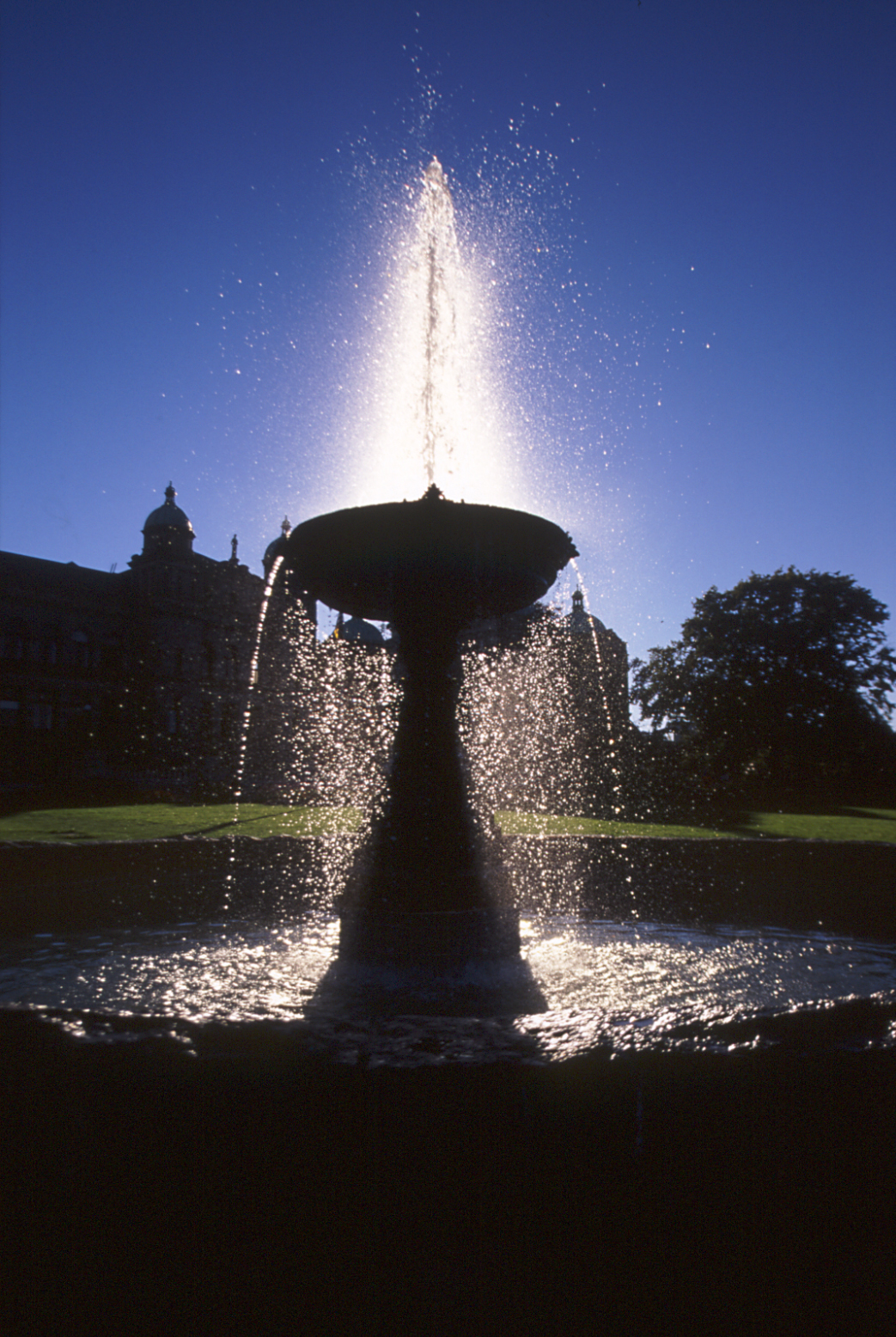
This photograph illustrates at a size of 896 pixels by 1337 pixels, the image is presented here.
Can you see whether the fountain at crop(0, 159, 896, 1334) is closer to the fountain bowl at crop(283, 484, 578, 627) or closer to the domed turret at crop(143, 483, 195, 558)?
the fountain bowl at crop(283, 484, 578, 627)

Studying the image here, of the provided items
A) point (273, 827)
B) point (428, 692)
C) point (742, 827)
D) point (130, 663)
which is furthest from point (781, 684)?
point (130, 663)

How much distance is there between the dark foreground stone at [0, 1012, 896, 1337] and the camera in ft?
4.88

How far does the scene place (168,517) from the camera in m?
47.2

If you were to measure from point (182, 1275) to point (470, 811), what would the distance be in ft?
10.2

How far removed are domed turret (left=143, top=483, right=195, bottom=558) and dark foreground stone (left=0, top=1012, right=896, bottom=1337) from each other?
47.5m

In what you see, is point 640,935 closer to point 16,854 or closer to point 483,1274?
point 483,1274

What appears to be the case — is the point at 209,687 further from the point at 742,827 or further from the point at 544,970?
the point at 544,970

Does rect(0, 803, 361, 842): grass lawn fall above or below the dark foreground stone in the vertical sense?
above

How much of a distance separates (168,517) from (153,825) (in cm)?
4079

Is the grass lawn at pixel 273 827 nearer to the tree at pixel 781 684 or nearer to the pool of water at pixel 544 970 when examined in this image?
the pool of water at pixel 544 970

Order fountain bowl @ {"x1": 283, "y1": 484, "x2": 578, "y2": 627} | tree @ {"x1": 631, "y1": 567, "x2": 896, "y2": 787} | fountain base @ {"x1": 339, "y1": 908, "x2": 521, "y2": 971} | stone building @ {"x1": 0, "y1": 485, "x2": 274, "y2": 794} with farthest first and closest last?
1. stone building @ {"x1": 0, "y1": 485, "x2": 274, "y2": 794}
2. tree @ {"x1": 631, "y1": 567, "x2": 896, "y2": 787}
3. fountain bowl @ {"x1": 283, "y1": 484, "x2": 578, "y2": 627}
4. fountain base @ {"x1": 339, "y1": 908, "x2": 521, "y2": 971}

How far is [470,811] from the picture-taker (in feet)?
14.9

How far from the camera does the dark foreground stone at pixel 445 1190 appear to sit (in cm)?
149

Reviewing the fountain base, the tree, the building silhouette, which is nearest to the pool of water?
the fountain base
